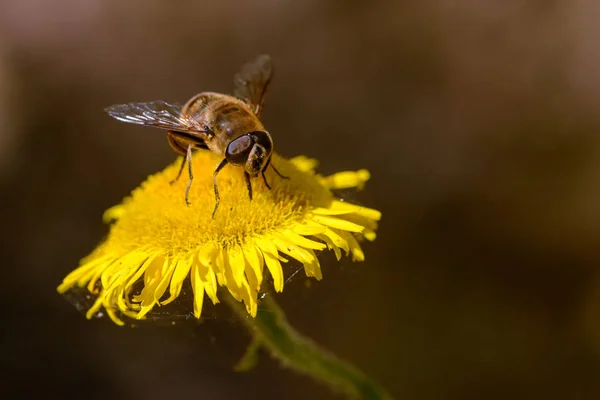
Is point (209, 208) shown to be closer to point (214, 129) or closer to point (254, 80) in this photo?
point (214, 129)

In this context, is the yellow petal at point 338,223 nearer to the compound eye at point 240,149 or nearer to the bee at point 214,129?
the bee at point 214,129

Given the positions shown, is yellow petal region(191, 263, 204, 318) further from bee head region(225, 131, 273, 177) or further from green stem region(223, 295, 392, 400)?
bee head region(225, 131, 273, 177)

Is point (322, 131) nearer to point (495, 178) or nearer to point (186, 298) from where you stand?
point (495, 178)

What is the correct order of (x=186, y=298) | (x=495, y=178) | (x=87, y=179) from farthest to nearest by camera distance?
(x=87, y=179)
(x=495, y=178)
(x=186, y=298)

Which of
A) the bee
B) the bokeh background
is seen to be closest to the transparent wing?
the bee

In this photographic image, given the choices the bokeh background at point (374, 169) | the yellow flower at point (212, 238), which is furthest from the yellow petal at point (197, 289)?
the bokeh background at point (374, 169)

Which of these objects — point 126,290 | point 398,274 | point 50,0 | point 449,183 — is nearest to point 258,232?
point 126,290
